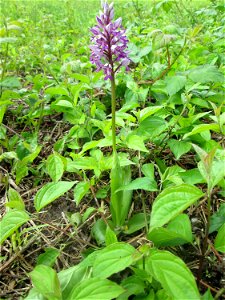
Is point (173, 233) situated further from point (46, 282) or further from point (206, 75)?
point (206, 75)

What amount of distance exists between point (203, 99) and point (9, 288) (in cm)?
141

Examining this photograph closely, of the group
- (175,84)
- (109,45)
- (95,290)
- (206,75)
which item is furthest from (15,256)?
(206,75)

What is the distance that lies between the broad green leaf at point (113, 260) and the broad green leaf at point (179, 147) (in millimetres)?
697

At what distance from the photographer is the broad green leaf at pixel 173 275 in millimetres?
881

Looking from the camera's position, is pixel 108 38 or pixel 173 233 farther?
pixel 108 38

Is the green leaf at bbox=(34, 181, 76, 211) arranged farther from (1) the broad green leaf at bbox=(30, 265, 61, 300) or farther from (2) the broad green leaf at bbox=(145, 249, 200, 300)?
(2) the broad green leaf at bbox=(145, 249, 200, 300)

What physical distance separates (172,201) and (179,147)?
71 centimetres

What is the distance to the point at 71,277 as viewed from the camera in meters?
1.19

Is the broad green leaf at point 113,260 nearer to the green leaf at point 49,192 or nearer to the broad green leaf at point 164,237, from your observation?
the broad green leaf at point 164,237

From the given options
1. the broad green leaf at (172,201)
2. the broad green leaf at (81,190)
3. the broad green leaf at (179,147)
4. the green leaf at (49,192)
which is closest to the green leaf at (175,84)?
the broad green leaf at (179,147)

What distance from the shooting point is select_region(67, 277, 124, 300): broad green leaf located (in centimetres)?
96

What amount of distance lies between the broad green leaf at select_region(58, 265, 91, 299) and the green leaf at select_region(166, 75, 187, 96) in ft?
3.59

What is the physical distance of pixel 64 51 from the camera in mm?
3832

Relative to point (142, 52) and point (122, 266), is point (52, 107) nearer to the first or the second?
point (142, 52)
